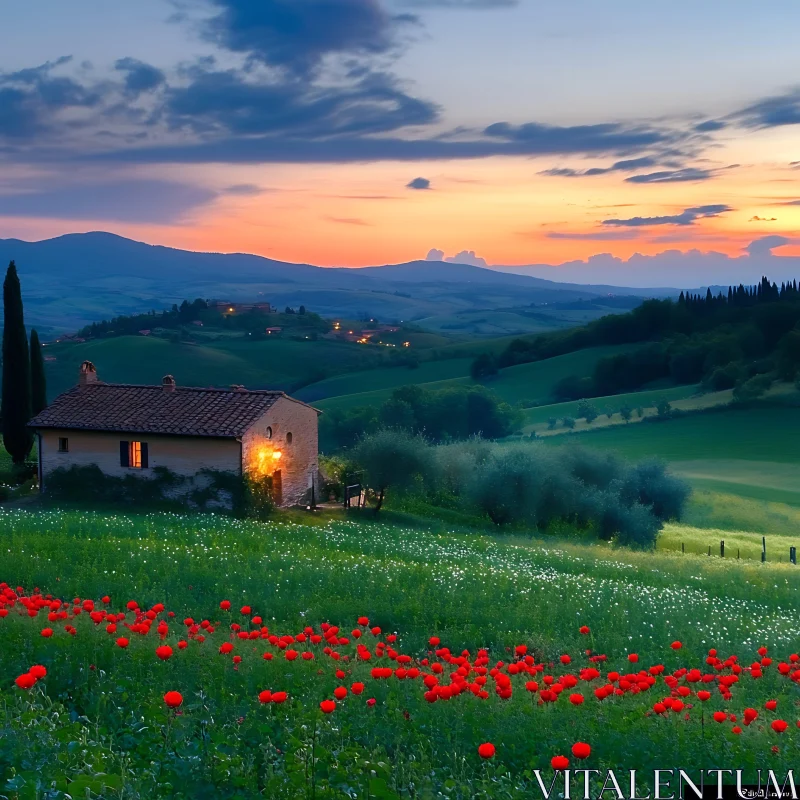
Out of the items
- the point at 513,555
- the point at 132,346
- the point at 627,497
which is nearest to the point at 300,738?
the point at 513,555

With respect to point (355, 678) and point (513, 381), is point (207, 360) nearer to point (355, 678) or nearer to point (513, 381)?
point (513, 381)

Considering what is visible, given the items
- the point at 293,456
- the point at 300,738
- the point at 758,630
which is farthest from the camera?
the point at 293,456

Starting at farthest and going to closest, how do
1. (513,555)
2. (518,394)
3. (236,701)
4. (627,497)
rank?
1. (518,394)
2. (627,497)
3. (513,555)
4. (236,701)

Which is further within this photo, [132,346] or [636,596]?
[132,346]

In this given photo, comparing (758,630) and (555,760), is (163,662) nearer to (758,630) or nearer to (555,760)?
(555,760)

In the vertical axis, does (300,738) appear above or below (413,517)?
above

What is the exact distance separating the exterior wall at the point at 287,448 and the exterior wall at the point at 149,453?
115 centimetres

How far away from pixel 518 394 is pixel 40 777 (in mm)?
112574

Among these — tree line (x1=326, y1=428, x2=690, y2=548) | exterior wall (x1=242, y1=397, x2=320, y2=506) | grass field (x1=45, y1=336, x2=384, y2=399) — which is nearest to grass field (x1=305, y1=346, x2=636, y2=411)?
grass field (x1=45, y1=336, x2=384, y2=399)

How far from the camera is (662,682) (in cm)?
1109

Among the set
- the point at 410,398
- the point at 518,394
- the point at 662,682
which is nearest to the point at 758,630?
the point at 662,682

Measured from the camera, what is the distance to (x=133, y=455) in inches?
1533

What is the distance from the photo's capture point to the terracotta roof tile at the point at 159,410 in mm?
38000

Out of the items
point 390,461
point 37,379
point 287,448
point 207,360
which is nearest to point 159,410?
point 287,448
